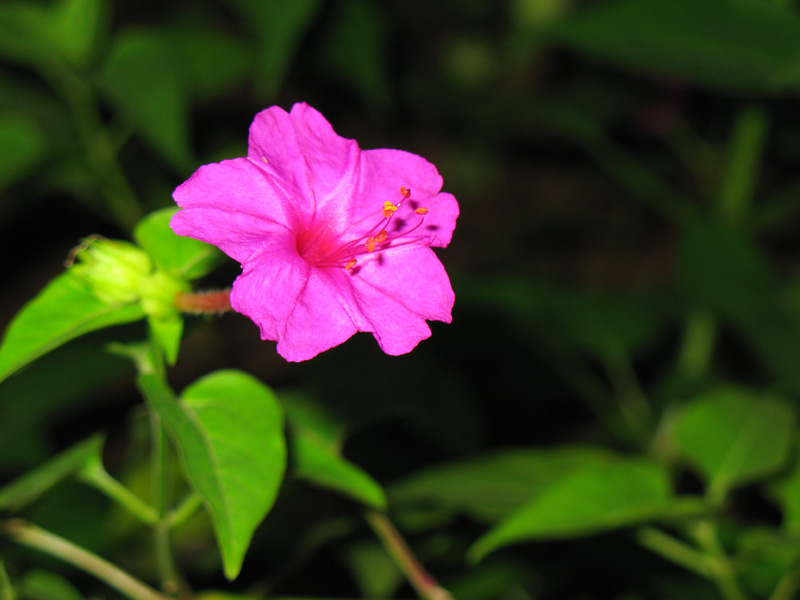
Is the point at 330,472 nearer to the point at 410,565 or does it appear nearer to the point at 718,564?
the point at 410,565

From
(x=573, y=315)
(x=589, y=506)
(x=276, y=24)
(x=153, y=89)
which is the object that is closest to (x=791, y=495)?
(x=589, y=506)

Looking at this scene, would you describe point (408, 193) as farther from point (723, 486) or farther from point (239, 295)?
point (723, 486)

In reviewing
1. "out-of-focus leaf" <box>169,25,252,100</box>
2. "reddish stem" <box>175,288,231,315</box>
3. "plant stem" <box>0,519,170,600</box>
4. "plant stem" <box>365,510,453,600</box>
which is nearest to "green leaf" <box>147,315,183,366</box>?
"reddish stem" <box>175,288,231,315</box>

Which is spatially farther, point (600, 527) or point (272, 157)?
point (600, 527)

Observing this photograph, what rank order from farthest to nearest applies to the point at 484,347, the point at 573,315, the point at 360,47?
the point at 484,347
the point at 573,315
the point at 360,47

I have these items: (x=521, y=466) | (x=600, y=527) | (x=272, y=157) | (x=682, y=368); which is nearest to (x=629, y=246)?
(x=682, y=368)
